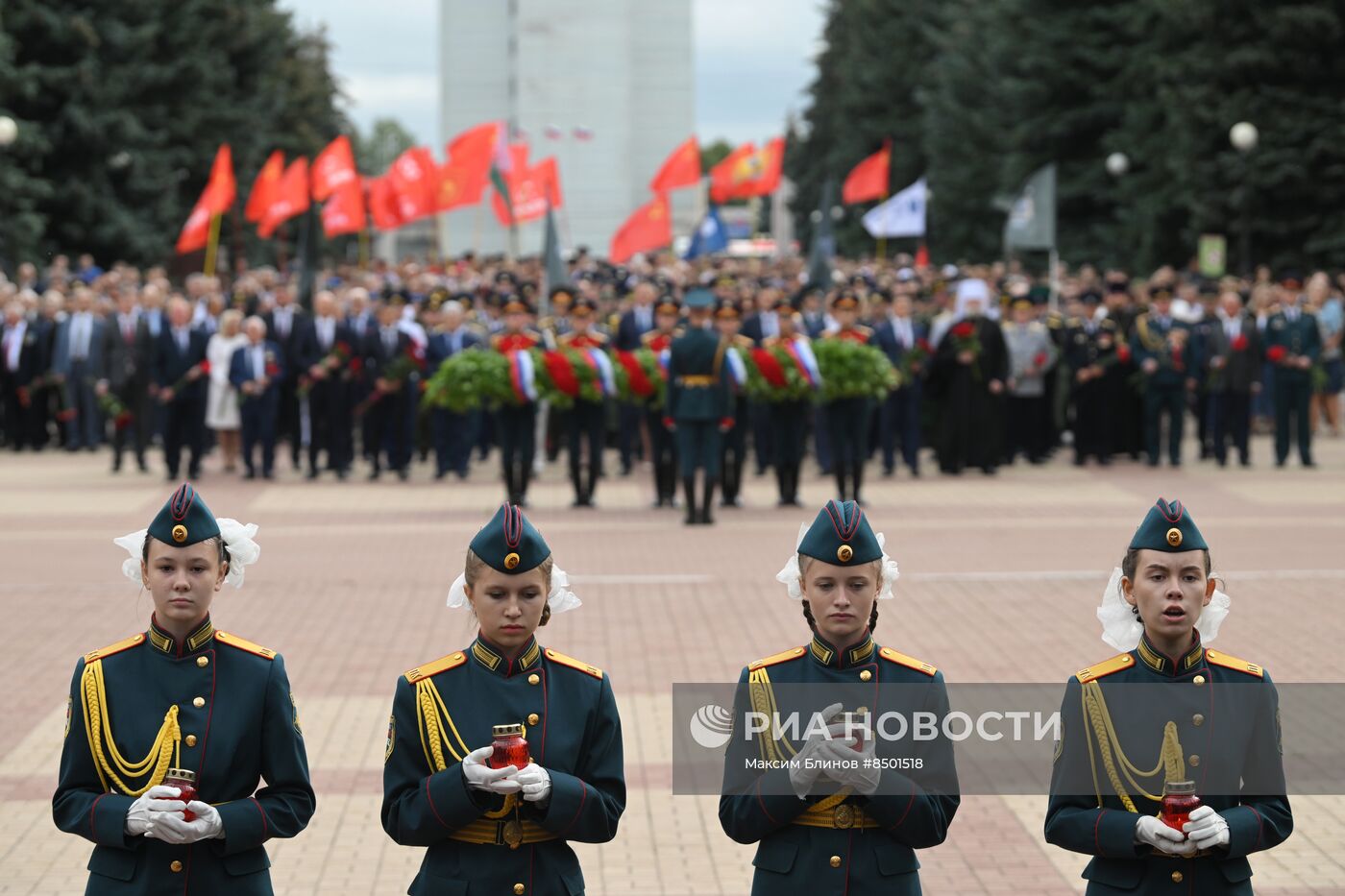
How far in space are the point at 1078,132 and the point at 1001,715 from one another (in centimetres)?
4509

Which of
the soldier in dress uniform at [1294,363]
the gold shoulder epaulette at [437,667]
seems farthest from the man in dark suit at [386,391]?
the gold shoulder epaulette at [437,667]

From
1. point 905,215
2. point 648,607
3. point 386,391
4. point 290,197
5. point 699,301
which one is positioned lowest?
point 648,607

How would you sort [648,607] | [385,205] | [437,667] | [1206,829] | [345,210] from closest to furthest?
1. [1206,829]
2. [437,667]
3. [648,607]
4. [345,210]
5. [385,205]

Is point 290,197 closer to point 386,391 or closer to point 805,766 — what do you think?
point 386,391

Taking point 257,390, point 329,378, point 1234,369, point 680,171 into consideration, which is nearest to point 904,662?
point 257,390

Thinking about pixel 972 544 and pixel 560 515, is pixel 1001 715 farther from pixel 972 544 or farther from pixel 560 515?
pixel 560 515

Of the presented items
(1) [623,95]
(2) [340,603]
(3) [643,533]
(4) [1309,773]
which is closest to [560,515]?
(3) [643,533]

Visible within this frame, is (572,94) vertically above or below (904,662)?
above

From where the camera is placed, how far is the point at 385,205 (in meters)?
41.6

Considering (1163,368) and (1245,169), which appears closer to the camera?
(1163,368)

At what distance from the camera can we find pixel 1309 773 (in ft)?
29.5

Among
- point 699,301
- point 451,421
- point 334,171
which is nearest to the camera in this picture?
point 699,301

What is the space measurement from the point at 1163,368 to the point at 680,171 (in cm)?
1671

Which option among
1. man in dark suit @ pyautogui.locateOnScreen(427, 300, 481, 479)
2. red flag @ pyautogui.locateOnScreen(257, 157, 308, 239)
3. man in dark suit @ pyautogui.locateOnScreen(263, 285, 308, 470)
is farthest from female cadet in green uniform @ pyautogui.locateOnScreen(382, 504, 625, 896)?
red flag @ pyautogui.locateOnScreen(257, 157, 308, 239)
